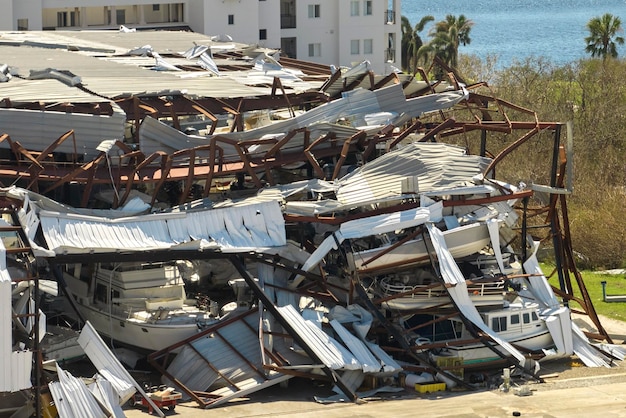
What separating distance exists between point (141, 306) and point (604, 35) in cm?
6751

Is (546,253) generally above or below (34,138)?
below

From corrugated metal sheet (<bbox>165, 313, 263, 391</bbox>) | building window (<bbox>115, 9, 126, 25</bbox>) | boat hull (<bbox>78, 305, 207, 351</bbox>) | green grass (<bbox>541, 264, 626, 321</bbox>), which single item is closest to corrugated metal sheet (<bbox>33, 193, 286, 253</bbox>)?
boat hull (<bbox>78, 305, 207, 351</bbox>)

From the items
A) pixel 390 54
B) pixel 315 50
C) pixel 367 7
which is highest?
pixel 367 7

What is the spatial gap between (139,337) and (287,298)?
440 centimetres

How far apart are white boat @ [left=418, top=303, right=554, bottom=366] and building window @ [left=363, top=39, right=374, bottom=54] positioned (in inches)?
2052

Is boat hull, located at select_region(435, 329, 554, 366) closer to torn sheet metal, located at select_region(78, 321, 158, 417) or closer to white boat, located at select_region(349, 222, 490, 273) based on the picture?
white boat, located at select_region(349, 222, 490, 273)

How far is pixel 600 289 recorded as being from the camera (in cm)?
6000

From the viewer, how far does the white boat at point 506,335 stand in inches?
1873

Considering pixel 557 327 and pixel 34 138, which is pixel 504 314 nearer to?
pixel 557 327

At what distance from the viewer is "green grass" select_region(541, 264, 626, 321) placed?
56125 millimetres

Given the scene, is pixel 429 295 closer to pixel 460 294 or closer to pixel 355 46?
pixel 460 294

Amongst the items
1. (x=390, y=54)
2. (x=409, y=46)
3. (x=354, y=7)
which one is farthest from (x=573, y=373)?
(x=409, y=46)

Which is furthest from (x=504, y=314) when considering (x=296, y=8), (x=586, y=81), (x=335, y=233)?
(x=296, y=8)

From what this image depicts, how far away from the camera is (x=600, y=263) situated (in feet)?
211
